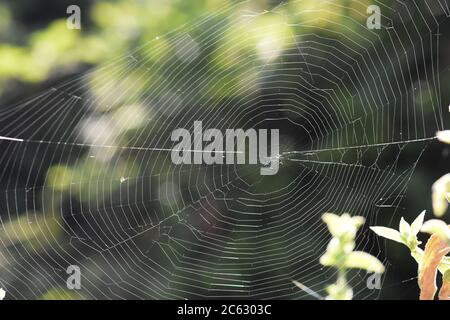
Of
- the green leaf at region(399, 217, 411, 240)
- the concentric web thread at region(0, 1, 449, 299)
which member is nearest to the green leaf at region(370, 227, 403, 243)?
the green leaf at region(399, 217, 411, 240)

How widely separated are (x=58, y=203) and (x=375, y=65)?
1.21 m

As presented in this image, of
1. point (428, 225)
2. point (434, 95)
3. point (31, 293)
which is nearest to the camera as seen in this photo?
point (428, 225)

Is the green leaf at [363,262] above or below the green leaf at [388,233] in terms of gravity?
below

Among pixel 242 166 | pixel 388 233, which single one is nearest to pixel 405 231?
pixel 388 233

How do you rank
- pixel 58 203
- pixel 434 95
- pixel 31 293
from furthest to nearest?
pixel 58 203 < pixel 31 293 < pixel 434 95

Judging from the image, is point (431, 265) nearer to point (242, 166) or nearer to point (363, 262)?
point (363, 262)

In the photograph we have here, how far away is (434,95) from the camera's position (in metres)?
2.02

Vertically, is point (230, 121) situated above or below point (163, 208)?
above

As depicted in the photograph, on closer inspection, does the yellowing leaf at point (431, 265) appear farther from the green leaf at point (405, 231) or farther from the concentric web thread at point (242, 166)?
the concentric web thread at point (242, 166)

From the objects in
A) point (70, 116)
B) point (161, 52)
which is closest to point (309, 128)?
point (161, 52)

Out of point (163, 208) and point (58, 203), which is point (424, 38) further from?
point (58, 203)

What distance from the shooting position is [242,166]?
219 centimetres

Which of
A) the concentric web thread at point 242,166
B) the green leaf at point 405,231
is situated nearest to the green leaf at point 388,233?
the green leaf at point 405,231

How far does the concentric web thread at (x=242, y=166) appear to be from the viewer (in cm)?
203
